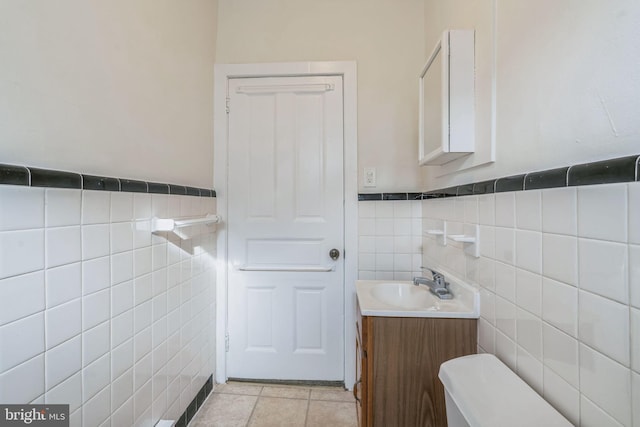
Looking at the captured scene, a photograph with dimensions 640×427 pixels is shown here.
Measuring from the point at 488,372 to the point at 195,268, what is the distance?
1.43m

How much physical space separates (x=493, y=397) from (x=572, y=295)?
1.02 ft

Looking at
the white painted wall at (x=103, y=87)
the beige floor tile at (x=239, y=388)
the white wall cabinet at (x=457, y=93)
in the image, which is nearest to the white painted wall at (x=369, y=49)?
the white painted wall at (x=103, y=87)

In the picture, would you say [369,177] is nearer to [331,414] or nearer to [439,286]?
[439,286]

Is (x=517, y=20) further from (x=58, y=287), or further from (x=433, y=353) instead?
(x=58, y=287)

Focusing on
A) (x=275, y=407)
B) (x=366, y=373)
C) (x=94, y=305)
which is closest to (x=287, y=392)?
(x=275, y=407)

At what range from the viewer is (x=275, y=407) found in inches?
63.9

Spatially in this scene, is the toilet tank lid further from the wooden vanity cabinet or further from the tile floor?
the tile floor

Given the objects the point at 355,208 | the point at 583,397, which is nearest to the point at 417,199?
the point at 355,208

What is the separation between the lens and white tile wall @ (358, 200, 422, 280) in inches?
71.4

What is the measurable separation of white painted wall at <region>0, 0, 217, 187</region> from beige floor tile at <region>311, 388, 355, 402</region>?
1521 mm

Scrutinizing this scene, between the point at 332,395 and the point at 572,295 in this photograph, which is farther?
the point at 332,395

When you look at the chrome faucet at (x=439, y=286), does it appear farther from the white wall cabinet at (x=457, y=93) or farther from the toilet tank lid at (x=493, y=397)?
the white wall cabinet at (x=457, y=93)

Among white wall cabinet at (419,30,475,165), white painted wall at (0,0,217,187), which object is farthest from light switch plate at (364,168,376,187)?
white painted wall at (0,0,217,187)

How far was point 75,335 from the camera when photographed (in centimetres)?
83
